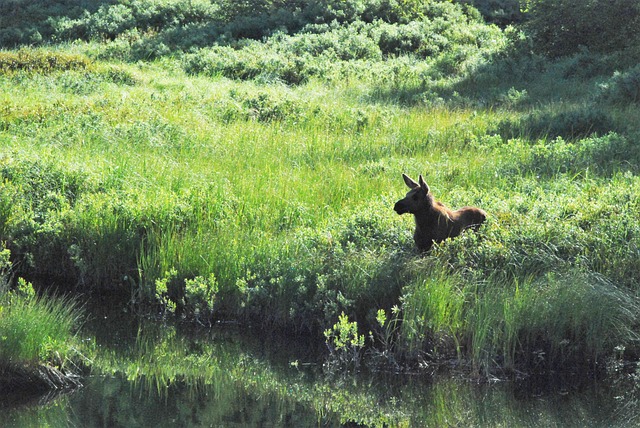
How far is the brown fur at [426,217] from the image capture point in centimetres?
1009

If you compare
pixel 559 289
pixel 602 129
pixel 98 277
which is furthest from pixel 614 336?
pixel 602 129

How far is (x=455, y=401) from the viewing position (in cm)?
824

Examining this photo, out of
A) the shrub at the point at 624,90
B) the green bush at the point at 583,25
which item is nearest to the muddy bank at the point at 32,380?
the shrub at the point at 624,90

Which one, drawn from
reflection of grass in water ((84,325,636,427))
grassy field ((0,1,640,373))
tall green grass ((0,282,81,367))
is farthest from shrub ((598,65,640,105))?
tall green grass ((0,282,81,367))

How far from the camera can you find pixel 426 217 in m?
10.2

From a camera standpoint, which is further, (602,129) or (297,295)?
(602,129)

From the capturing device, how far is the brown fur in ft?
33.1

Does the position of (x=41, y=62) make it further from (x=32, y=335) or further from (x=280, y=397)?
(x=280, y=397)

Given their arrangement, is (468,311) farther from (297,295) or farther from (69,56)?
(69,56)

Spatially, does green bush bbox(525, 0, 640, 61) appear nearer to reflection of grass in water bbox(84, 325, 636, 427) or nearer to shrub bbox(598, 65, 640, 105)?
shrub bbox(598, 65, 640, 105)

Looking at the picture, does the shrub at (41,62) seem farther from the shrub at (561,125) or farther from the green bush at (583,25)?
the green bush at (583,25)

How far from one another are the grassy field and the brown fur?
0.70 feet

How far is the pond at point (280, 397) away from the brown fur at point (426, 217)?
1734 mm

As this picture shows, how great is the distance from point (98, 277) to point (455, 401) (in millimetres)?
5082
